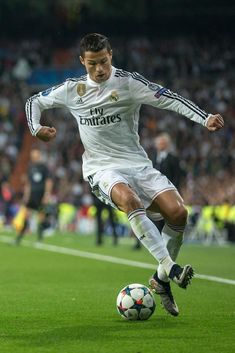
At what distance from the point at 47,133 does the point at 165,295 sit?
1825 mm

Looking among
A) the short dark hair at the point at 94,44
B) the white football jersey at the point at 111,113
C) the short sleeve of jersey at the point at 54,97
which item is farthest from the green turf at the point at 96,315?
the short dark hair at the point at 94,44

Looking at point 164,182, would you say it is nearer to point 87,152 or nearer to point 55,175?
point 87,152

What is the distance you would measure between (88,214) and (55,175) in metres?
4.51

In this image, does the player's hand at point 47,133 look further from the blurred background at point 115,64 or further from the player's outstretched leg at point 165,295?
the blurred background at point 115,64

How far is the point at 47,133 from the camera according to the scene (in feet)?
28.3

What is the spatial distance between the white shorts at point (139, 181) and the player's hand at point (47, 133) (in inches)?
24.2

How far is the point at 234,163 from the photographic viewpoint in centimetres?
3088

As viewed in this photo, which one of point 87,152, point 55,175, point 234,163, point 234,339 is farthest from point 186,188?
point 234,339

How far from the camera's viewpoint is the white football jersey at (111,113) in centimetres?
886

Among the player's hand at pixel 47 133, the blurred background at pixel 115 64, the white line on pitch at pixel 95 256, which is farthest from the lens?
the blurred background at pixel 115 64

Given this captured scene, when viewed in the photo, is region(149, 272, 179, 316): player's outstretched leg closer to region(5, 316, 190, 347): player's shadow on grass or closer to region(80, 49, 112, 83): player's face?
region(5, 316, 190, 347): player's shadow on grass

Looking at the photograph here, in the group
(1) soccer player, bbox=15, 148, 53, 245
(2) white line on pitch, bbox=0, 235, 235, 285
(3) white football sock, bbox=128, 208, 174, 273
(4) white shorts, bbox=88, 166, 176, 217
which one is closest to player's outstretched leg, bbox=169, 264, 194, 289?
(3) white football sock, bbox=128, 208, 174, 273

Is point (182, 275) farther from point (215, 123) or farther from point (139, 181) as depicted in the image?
point (215, 123)

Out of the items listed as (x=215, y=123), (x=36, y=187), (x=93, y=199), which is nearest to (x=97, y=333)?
(x=215, y=123)
